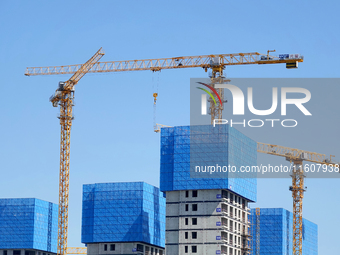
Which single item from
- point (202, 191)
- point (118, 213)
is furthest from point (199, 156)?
point (118, 213)

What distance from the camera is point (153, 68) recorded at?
172 metres

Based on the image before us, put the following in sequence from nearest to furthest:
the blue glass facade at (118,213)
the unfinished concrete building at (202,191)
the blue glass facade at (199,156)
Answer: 1. the unfinished concrete building at (202,191)
2. the blue glass facade at (199,156)
3. the blue glass facade at (118,213)

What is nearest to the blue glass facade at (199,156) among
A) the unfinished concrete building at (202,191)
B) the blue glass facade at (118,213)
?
the unfinished concrete building at (202,191)

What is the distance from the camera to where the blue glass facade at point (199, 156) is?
154m

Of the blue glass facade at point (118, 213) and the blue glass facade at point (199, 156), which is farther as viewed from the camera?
the blue glass facade at point (118, 213)

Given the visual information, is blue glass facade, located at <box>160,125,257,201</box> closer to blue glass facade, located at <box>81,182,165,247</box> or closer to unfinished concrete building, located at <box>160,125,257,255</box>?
unfinished concrete building, located at <box>160,125,257,255</box>

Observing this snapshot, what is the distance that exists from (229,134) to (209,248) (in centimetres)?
2332

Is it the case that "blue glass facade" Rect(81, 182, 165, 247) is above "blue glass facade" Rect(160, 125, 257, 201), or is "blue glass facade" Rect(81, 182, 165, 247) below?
below

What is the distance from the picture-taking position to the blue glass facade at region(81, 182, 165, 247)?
180 metres

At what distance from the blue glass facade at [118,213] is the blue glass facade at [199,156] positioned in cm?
2434

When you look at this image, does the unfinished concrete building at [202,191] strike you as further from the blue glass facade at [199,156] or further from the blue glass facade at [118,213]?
the blue glass facade at [118,213]

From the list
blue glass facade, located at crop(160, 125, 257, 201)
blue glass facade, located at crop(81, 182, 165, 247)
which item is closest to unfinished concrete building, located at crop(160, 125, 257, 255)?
blue glass facade, located at crop(160, 125, 257, 201)

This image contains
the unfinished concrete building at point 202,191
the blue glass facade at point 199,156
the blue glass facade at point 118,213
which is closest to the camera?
the unfinished concrete building at point 202,191

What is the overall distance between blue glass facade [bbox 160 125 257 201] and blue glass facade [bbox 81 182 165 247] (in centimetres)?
2434
